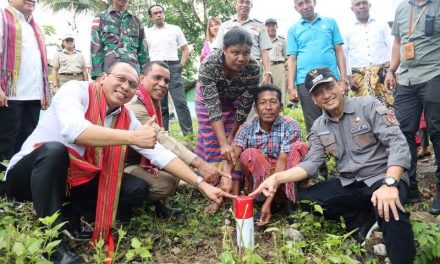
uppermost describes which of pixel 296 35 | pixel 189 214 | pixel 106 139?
pixel 296 35

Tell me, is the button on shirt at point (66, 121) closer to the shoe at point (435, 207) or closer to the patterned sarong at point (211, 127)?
the patterned sarong at point (211, 127)

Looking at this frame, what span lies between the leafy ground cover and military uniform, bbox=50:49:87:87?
5.43 m

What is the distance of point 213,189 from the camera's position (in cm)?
289

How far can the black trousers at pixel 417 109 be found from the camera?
3.35m

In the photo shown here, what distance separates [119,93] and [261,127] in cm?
143

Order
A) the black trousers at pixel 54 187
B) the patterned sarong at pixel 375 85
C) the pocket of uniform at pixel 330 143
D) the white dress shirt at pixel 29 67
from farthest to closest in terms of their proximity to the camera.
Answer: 1. the patterned sarong at pixel 375 85
2. the white dress shirt at pixel 29 67
3. the pocket of uniform at pixel 330 143
4. the black trousers at pixel 54 187

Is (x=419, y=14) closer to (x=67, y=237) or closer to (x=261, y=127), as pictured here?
(x=261, y=127)

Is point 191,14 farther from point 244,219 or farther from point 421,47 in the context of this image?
point 244,219

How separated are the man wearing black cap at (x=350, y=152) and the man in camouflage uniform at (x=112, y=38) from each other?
218cm

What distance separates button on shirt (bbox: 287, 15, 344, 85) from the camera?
442cm

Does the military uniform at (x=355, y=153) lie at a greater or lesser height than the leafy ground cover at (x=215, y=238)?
greater

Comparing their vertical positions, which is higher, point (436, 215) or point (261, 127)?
point (261, 127)

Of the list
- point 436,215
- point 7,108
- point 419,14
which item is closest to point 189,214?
point 7,108

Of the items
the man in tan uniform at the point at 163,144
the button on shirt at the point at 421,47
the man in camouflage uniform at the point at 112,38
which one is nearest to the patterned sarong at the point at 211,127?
the man in tan uniform at the point at 163,144
